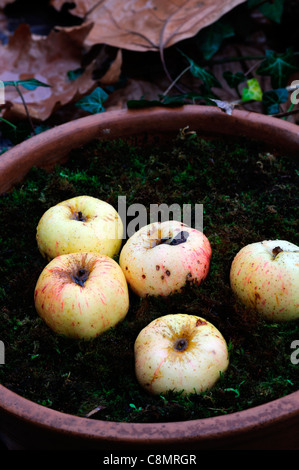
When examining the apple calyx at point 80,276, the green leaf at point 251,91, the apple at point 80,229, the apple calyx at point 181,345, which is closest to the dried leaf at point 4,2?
the green leaf at point 251,91

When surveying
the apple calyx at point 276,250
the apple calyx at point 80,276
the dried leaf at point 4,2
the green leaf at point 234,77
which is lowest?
the apple calyx at point 80,276

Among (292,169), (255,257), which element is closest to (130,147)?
(292,169)

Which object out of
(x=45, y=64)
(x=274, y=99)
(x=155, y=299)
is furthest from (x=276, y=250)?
(x=45, y=64)

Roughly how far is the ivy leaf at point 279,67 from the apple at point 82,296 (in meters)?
1.54

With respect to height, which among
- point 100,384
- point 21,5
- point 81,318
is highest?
point 21,5

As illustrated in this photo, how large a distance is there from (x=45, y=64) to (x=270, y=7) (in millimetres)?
1483

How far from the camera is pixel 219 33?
307cm

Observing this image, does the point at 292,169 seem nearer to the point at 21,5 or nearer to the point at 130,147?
the point at 130,147

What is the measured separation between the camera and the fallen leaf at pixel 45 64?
2.84 meters

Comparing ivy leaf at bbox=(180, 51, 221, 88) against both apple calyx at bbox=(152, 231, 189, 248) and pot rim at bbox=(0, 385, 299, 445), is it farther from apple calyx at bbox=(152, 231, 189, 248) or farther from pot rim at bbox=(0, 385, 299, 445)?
pot rim at bbox=(0, 385, 299, 445)

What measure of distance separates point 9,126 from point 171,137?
87 centimetres

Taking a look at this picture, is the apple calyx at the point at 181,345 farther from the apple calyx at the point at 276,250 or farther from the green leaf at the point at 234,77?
the green leaf at the point at 234,77

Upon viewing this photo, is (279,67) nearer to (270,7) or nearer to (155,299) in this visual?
(270,7)

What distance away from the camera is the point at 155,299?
1750mm
